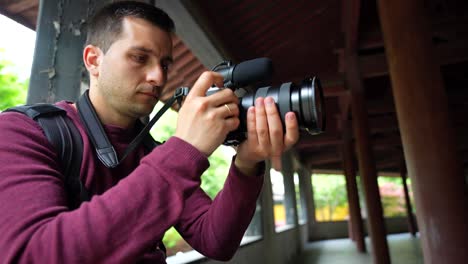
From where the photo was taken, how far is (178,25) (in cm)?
232

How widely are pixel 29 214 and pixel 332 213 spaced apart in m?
16.7

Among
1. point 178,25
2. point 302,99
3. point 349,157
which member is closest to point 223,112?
point 302,99

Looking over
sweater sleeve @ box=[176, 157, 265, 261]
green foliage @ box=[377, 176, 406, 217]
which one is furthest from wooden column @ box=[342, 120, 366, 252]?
green foliage @ box=[377, 176, 406, 217]

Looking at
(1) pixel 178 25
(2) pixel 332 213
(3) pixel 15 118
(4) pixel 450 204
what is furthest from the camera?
(2) pixel 332 213

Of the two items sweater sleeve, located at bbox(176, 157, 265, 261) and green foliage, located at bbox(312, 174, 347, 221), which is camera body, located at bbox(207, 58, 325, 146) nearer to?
sweater sleeve, located at bbox(176, 157, 265, 261)

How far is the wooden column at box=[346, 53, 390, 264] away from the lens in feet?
13.2

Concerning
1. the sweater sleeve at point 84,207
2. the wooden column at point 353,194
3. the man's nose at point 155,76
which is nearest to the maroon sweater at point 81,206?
the sweater sleeve at point 84,207

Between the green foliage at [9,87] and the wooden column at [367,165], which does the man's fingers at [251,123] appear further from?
the wooden column at [367,165]

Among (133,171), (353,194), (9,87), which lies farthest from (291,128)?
(353,194)

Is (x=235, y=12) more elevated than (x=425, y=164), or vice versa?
(x=235, y=12)

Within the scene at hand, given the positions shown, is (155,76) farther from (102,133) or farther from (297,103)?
(297,103)

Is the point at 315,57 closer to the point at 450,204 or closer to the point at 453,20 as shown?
the point at 453,20

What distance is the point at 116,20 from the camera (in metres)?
0.78

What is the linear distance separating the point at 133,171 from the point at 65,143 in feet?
0.59
